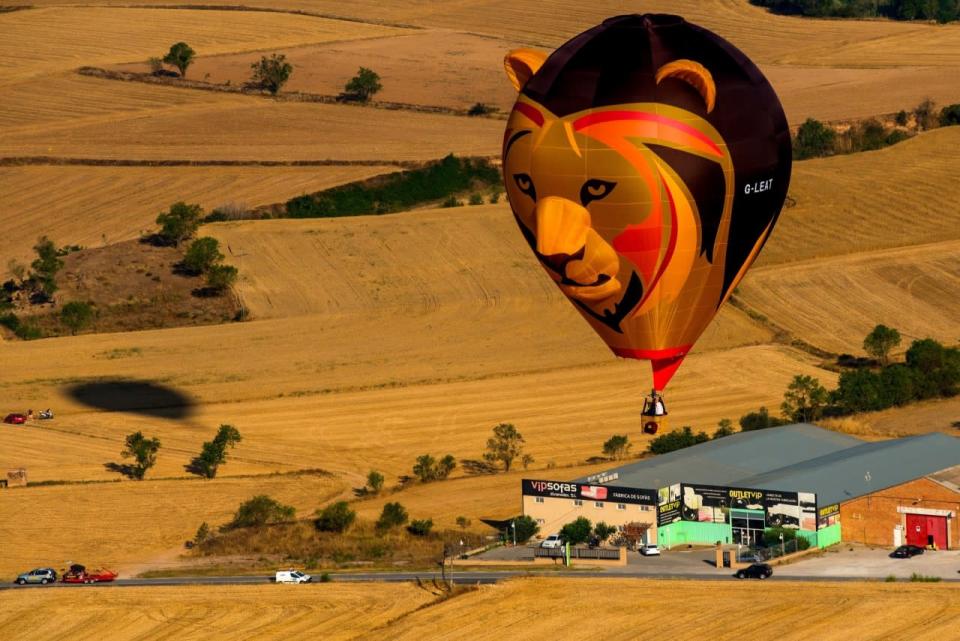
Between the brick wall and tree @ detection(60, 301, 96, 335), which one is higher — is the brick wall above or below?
below

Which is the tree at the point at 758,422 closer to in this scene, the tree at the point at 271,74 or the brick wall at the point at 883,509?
the brick wall at the point at 883,509

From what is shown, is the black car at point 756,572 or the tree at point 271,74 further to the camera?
the tree at point 271,74

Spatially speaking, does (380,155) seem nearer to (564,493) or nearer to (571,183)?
(564,493)

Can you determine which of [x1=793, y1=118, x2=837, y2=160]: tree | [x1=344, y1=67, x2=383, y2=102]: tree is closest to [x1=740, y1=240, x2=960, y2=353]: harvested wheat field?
[x1=793, y1=118, x2=837, y2=160]: tree

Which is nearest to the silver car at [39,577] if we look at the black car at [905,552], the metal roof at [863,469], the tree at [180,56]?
the metal roof at [863,469]

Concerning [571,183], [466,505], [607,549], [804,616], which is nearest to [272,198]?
[466,505]

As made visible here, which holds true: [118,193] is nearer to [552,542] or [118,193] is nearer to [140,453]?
[140,453]

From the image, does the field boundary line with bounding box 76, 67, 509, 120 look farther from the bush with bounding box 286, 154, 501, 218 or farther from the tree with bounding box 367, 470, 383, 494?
the tree with bounding box 367, 470, 383, 494
